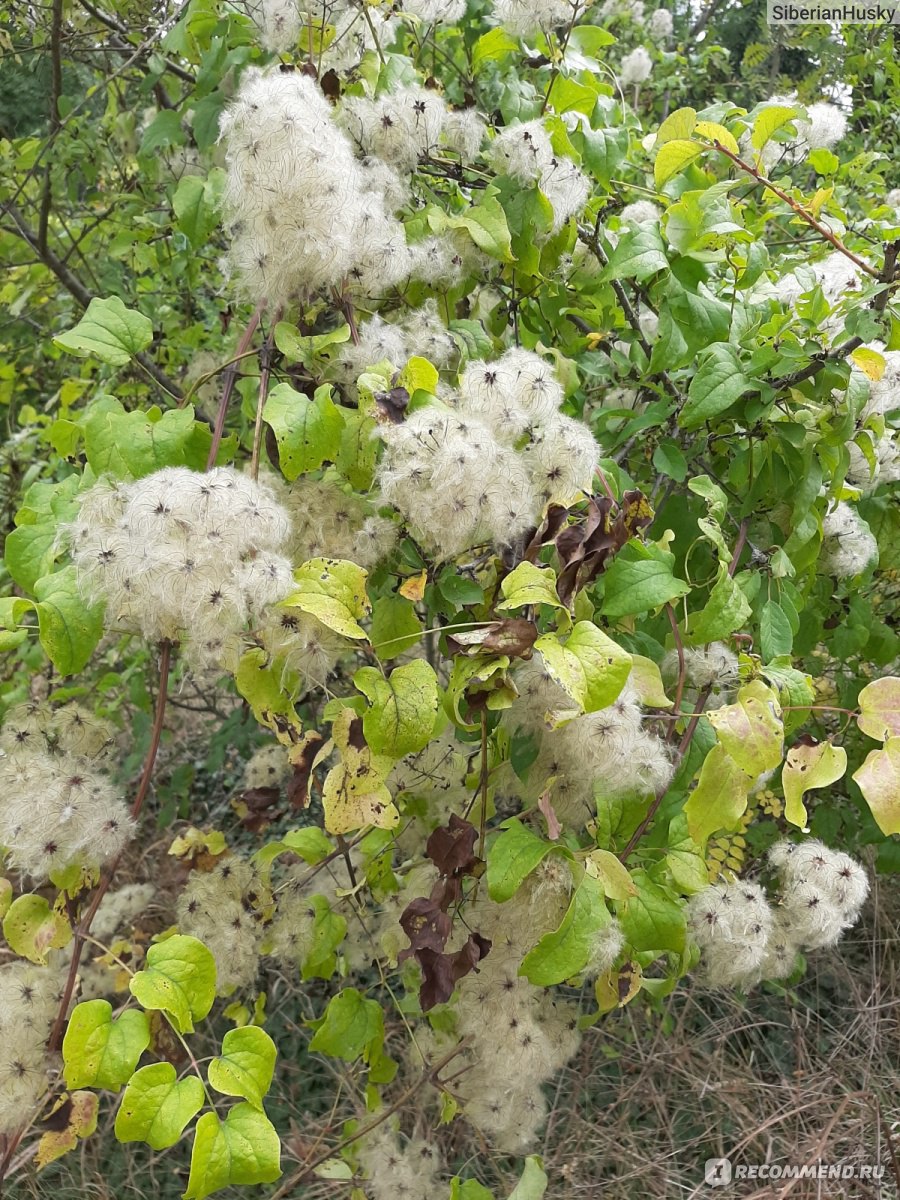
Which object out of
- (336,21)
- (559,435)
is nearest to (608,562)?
(559,435)

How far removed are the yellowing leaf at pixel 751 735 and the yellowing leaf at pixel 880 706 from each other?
0.10m

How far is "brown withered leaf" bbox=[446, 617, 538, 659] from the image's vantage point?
955 millimetres

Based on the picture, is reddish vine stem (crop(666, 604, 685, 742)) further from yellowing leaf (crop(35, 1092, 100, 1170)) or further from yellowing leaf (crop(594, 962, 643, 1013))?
yellowing leaf (crop(35, 1092, 100, 1170))

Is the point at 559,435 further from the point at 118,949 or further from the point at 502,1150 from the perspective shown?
the point at 502,1150

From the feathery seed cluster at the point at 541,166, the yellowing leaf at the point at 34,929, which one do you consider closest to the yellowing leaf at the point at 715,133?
the feathery seed cluster at the point at 541,166

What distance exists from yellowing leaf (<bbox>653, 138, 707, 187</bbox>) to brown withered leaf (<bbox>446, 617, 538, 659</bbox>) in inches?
29.0

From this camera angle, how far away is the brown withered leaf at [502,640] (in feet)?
3.13

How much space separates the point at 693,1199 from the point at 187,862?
1.34m

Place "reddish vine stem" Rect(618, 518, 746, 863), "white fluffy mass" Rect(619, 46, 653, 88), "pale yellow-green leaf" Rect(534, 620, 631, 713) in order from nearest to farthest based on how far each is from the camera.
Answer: "pale yellow-green leaf" Rect(534, 620, 631, 713) < "reddish vine stem" Rect(618, 518, 746, 863) < "white fluffy mass" Rect(619, 46, 653, 88)

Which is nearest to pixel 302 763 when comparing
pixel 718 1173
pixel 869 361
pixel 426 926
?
pixel 426 926

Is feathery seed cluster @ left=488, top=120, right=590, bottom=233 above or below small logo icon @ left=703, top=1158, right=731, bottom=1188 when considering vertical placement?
above

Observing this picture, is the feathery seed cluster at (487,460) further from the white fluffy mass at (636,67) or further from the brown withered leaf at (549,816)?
the white fluffy mass at (636,67)

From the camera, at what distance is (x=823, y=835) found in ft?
7.28

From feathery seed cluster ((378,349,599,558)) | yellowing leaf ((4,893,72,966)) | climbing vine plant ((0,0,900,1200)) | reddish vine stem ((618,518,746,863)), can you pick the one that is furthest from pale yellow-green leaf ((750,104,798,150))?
yellowing leaf ((4,893,72,966))
